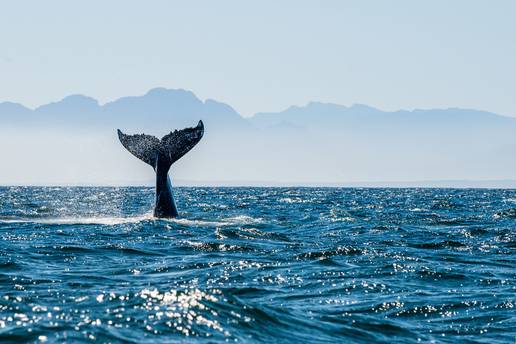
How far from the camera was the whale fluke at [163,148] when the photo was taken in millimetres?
24250

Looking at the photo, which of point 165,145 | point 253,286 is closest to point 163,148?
point 165,145

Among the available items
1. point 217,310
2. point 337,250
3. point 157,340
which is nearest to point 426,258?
point 337,250

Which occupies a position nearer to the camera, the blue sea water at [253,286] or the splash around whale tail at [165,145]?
the blue sea water at [253,286]

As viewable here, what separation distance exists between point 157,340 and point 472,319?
413 centimetres

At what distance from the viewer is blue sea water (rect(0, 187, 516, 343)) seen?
9125 millimetres

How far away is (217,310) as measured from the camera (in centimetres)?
993

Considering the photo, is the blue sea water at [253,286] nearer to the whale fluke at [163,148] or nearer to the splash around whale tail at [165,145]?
the whale fluke at [163,148]

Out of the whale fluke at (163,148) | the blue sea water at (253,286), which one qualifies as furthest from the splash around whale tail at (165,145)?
the blue sea water at (253,286)

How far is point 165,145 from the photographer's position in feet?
80.9

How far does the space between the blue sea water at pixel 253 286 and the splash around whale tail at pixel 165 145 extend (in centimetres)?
311

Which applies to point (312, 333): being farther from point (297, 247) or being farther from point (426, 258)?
point (297, 247)

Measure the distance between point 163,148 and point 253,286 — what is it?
1299cm

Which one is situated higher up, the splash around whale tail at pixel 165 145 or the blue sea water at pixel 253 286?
the splash around whale tail at pixel 165 145

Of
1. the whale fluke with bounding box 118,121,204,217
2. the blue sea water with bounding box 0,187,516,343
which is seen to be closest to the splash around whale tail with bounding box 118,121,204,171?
the whale fluke with bounding box 118,121,204,217
